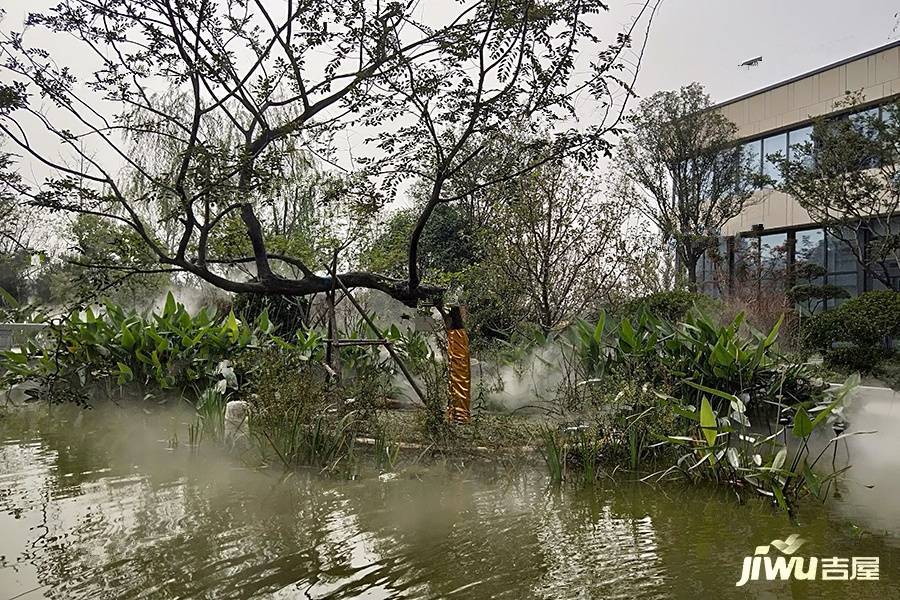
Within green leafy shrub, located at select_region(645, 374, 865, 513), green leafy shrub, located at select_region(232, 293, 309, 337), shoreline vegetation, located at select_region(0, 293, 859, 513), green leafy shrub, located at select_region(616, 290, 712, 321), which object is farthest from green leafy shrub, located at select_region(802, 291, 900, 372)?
green leafy shrub, located at select_region(232, 293, 309, 337)

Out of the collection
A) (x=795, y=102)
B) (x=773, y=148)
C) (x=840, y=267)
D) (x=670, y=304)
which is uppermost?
(x=795, y=102)

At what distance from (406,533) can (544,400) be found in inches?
129

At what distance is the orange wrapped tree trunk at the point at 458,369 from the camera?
5.62 meters

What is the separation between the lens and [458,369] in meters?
5.76

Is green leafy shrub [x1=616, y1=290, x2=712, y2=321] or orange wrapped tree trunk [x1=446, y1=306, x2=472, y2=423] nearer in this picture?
orange wrapped tree trunk [x1=446, y1=306, x2=472, y2=423]

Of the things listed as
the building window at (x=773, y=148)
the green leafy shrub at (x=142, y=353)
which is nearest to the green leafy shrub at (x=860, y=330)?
the green leafy shrub at (x=142, y=353)

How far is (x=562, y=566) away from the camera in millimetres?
3164

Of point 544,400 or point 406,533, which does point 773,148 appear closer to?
point 544,400

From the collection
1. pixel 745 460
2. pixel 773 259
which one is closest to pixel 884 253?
pixel 773 259

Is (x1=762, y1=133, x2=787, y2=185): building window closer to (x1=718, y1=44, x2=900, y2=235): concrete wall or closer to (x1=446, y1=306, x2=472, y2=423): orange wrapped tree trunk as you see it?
(x1=718, y1=44, x2=900, y2=235): concrete wall

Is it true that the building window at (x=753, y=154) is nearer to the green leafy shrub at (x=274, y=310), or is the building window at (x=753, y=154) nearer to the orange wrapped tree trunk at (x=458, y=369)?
the green leafy shrub at (x=274, y=310)

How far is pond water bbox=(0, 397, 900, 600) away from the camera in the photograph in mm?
2957

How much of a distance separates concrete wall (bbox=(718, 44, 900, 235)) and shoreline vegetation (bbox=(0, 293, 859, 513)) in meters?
12.7

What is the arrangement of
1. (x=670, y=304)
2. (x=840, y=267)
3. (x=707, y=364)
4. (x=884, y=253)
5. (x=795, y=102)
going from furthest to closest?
1. (x=795, y=102)
2. (x=840, y=267)
3. (x=884, y=253)
4. (x=670, y=304)
5. (x=707, y=364)
